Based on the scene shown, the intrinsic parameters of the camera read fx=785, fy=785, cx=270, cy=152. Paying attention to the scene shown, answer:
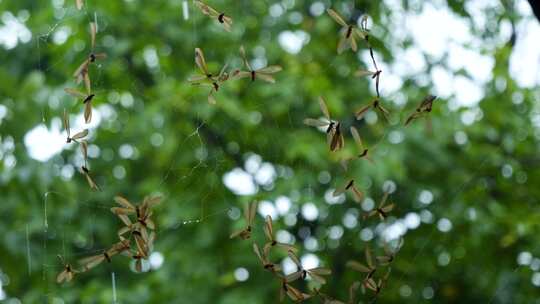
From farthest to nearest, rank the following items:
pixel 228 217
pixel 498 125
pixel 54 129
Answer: pixel 498 125, pixel 228 217, pixel 54 129

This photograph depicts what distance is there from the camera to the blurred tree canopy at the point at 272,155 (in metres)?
2.07

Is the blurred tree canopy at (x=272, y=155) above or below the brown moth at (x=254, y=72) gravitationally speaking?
below

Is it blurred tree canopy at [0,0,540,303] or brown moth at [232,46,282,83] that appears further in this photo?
blurred tree canopy at [0,0,540,303]

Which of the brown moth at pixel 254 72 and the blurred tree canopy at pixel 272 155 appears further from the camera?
the blurred tree canopy at pixel 272 155

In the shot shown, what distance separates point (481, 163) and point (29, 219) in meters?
1.32

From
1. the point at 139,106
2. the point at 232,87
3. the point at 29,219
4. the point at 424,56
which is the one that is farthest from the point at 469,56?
the point at 29,219

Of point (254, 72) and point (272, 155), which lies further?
point (272, 155)

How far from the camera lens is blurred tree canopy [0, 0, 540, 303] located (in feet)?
6.80

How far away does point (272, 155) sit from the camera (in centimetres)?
197

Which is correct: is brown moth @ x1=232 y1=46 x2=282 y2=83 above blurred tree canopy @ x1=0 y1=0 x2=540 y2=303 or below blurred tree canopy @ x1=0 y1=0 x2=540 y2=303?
above

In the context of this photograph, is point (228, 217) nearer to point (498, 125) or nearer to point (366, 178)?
point (366, 178)

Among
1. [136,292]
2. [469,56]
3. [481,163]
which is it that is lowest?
[136,292]

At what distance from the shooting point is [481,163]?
231 centimetres

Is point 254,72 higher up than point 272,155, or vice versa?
point 254,72
